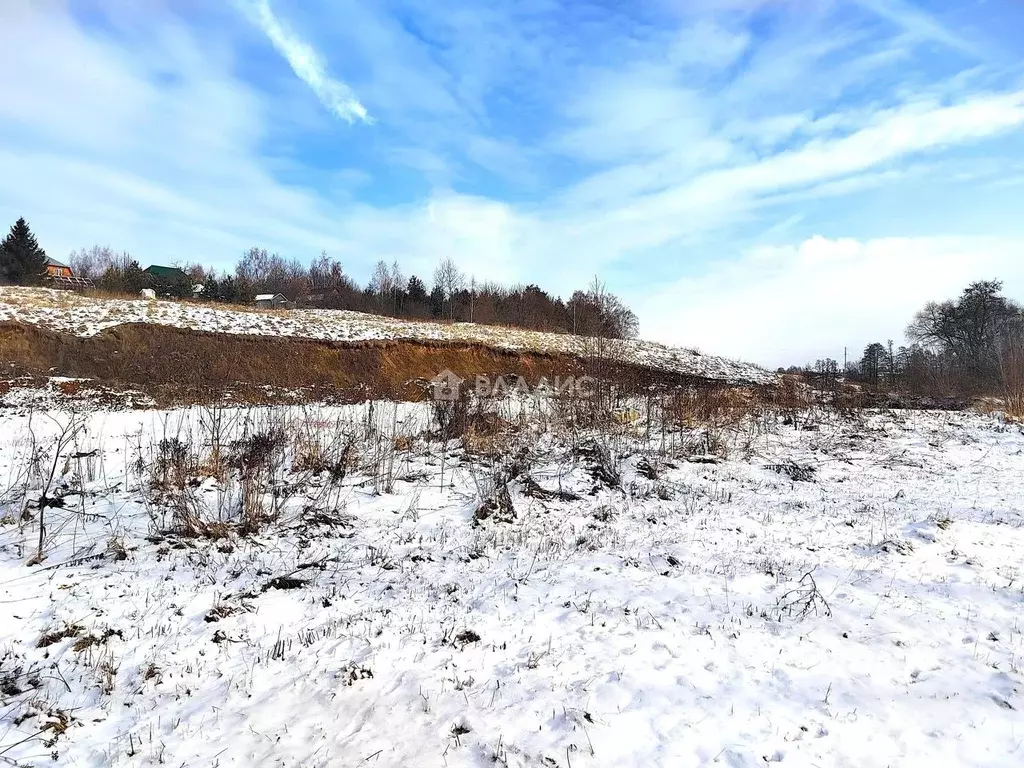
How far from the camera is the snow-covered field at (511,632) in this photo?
267cm

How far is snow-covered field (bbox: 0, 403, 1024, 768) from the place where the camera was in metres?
2.67

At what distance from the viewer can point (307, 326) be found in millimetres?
23750

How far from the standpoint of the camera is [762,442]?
11.9 meters

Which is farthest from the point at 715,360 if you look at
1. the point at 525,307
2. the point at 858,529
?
the point at 858,529

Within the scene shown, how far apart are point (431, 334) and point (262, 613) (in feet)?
73.6

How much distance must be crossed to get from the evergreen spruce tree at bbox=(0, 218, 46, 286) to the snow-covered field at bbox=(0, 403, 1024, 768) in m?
45.4

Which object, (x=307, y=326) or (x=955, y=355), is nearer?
(x=307, y=326)

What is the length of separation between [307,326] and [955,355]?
48.2 m

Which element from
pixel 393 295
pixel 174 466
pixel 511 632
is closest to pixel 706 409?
pixel 511 632

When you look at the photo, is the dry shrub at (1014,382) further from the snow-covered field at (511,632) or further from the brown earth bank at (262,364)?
the snow-covered field at (511,632)

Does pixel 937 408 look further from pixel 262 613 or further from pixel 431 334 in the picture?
pixel 262 613

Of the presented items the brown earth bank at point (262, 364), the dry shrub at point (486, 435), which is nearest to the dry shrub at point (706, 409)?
the brown earth bank at point (262, 364)

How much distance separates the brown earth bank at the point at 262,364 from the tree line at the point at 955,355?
35.9ft

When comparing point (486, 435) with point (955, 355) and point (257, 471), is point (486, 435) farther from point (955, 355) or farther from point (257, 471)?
point (955, 355)
